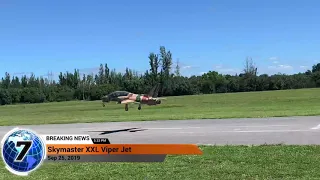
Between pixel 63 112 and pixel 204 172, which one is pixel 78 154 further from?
pixel 63 112

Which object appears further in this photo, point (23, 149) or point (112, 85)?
point (112, 85)

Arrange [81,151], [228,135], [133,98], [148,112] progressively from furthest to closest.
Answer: [148,112], [228,135], [133,98], [81,151]

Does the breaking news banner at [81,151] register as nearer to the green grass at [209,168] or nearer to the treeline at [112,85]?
the green grass at [209,168]

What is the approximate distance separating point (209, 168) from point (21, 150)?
3593 millimetres

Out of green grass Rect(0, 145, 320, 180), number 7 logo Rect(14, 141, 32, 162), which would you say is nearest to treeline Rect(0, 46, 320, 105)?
green grass Rect(0, 145, 320, 180)

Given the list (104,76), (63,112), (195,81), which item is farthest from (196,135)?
(63,112)

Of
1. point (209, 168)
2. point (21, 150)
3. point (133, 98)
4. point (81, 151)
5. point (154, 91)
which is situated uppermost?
point (154, 91)

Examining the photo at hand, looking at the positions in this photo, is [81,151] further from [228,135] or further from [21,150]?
[228,135]

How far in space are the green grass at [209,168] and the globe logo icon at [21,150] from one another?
5.47ft

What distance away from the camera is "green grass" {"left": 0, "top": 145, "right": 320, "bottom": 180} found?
6.95 meters

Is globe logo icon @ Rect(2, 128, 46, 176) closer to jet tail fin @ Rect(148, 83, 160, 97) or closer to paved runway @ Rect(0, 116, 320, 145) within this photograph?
jet tail fin @ Rect(148, 83, 160, 97)

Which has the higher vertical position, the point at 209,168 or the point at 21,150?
the point at 21,150

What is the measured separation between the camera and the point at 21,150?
5.45 metres

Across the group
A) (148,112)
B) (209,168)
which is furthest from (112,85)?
(148,112)
